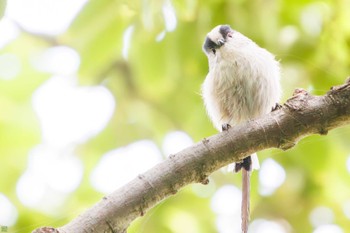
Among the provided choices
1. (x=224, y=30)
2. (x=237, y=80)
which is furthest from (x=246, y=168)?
(x=224, y=30)

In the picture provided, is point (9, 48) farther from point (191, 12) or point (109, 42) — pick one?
point (191, 12)

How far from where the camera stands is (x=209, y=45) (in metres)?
1.88

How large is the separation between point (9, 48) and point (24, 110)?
0.39m

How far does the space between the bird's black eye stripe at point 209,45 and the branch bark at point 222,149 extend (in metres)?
0.58

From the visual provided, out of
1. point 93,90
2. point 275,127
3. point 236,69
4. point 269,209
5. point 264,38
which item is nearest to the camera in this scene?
point 275,127

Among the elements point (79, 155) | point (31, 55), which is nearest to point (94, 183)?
point (79, 155)

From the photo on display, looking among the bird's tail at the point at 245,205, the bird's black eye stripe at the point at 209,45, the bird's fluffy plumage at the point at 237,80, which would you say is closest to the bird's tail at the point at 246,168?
the bird's tail at the point at 245,205

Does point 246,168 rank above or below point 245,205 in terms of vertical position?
above

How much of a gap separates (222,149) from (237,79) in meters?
0.72

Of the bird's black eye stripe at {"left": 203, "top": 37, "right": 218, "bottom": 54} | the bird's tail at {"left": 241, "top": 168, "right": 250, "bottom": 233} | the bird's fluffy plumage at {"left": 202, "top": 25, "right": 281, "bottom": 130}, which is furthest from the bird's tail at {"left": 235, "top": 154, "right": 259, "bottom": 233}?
the bird's black eye stripe at {"left": 203, "top": 37, "right": 218, "bottom": 54}

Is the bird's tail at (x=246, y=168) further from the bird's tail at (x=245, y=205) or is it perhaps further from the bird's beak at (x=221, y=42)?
the bird's beak at (x=221, y=42)

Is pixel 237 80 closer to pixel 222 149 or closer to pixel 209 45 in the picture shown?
pixel 209 45

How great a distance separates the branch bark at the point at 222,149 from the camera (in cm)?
119

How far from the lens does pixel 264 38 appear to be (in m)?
2.10
